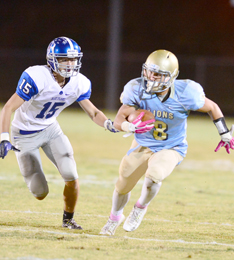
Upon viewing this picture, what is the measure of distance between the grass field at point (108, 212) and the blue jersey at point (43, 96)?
896 millimetres

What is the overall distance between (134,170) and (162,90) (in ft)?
2.37

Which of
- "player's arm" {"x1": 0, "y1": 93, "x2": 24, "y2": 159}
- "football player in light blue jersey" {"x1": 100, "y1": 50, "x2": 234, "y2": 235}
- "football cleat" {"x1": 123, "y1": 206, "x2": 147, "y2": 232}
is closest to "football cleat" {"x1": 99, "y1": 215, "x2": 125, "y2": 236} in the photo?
"football player in light blue jersey" {"x1": 100, "y1": 50, "x2": 234, "y2": 235}

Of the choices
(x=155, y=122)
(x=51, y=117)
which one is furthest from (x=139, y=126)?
(x=51, y=117)

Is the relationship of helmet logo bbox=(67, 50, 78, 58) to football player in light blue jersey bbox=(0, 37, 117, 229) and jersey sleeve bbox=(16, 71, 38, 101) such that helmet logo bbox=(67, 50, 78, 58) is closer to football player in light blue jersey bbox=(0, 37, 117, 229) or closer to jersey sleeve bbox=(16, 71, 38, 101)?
football player in light blue jersey bbox=(0, 37, 117, 229)

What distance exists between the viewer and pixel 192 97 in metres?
4.32

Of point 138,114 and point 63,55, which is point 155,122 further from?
point 63,55

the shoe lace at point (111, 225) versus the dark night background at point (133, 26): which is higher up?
the shoe lace at point (111, 225)

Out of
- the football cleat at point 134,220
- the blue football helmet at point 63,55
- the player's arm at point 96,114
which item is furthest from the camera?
the player's arm at point 96,114

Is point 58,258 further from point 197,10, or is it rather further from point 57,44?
point 197,10

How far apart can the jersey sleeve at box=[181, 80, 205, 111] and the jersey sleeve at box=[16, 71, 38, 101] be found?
1285mm

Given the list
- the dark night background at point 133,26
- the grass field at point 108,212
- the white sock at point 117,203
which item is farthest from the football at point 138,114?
the dark night background at point 133,26

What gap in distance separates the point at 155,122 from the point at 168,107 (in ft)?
0.58

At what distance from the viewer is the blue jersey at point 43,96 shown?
4.44 meters

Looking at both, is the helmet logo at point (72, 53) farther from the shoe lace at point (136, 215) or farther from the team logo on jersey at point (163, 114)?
the shoe lace at point (136, 215)
